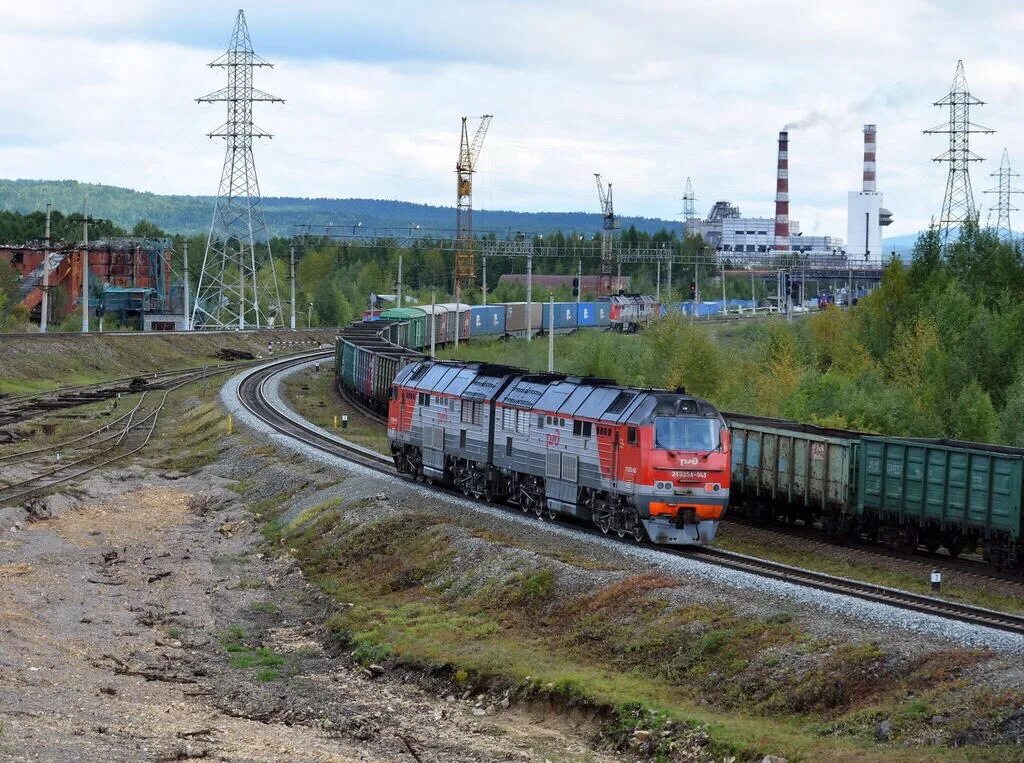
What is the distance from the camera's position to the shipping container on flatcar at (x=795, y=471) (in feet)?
125

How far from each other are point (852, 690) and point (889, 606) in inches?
175

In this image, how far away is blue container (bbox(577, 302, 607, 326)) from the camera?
459ft

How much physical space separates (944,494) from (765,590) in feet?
29.6

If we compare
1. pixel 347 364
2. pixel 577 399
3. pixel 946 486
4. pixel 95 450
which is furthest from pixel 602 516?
pixel 347 364

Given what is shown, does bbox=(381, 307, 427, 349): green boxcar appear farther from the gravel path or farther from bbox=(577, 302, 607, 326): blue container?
the gravel path

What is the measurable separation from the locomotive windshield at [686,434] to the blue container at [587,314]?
345ft

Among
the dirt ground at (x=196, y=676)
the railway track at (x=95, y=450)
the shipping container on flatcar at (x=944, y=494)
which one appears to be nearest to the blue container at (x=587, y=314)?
the railway track at (x=95, y=450)

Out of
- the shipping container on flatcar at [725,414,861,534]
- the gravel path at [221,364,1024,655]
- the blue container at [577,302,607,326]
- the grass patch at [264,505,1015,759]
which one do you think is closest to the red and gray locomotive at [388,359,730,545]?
the gravel path at [221,364,1024,655]

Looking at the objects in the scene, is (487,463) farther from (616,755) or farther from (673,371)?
(673,371)

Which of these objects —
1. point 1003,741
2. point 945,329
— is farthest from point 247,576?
point 945,329

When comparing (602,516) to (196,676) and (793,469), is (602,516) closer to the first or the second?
(793,469)

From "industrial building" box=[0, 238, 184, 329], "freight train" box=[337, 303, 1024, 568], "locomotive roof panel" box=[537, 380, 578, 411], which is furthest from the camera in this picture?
"industrial building" box=[0, 238, 184, 329]

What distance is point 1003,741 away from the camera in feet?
63.8

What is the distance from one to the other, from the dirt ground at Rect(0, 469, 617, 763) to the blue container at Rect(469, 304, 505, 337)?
76818 millimetres
